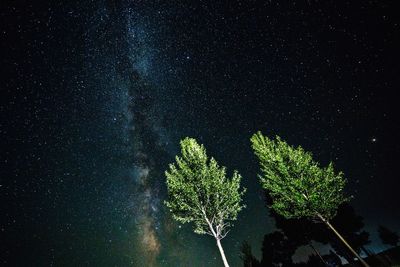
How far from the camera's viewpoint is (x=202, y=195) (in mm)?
17703

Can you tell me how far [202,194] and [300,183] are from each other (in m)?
8.15

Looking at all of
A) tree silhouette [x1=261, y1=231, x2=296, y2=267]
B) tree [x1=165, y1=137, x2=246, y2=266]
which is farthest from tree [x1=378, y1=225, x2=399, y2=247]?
tree [x1=165, y1=137, x2=246, y2=266]

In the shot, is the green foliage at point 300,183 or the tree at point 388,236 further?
the tree at point 388,236

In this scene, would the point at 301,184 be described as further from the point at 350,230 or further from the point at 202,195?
the point at 350,230

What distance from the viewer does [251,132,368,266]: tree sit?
18484 mm

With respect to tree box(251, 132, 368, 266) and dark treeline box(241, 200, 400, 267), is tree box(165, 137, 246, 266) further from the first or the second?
dark treeline box(241, 200, 400, 267)

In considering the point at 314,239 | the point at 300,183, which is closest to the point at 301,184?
the point at 300,183

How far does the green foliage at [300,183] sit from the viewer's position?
1852cm

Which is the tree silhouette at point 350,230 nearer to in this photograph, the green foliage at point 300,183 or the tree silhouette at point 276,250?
the tree silhouette at point 276,250

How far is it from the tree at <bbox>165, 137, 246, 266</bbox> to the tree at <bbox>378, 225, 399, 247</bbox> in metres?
52.7

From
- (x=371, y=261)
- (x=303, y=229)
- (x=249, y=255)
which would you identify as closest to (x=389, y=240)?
(x=371, y=261)

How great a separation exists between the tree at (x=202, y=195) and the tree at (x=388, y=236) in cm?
5275

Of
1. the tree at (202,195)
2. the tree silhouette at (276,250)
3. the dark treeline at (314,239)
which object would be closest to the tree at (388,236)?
the dark treeline at (314,239)

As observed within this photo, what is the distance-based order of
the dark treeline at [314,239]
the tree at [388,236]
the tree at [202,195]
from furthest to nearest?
the tree at [388,236], the dark treeline at [314,239], the tree at [202,195]
